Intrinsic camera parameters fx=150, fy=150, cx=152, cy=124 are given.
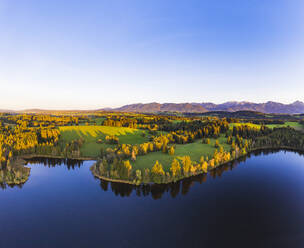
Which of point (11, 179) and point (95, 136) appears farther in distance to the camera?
point (95, 136)

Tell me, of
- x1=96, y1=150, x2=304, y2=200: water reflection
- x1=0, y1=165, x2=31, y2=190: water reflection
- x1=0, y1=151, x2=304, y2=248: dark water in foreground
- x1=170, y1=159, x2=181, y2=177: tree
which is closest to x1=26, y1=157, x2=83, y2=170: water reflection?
x1=0, y1=151, x2=304, y2=248: dark water in foreground

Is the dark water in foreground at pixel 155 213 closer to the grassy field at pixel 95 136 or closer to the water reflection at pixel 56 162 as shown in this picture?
the water reflection at pixel 56 162

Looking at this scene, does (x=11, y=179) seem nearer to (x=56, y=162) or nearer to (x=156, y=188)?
(x=56, y=162)

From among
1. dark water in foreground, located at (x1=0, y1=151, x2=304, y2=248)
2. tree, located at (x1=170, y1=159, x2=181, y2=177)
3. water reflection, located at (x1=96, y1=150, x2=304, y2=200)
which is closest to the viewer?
dark water in foreground, located at (x1=0, y1=151, x2=304, y2=248)

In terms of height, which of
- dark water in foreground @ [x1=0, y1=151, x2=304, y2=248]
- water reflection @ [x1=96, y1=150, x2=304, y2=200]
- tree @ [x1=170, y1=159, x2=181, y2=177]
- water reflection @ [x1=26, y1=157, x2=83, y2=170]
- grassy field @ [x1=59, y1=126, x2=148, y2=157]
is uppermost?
grassy field @ [x1=59, y1=126, x2=148, y2=157]

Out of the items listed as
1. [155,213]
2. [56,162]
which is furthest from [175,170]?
[56,162]

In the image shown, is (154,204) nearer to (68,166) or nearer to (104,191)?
(104,191)

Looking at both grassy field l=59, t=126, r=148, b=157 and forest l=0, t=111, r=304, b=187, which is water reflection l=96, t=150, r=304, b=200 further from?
grassy field l=59, t=126, r=148, b=157
